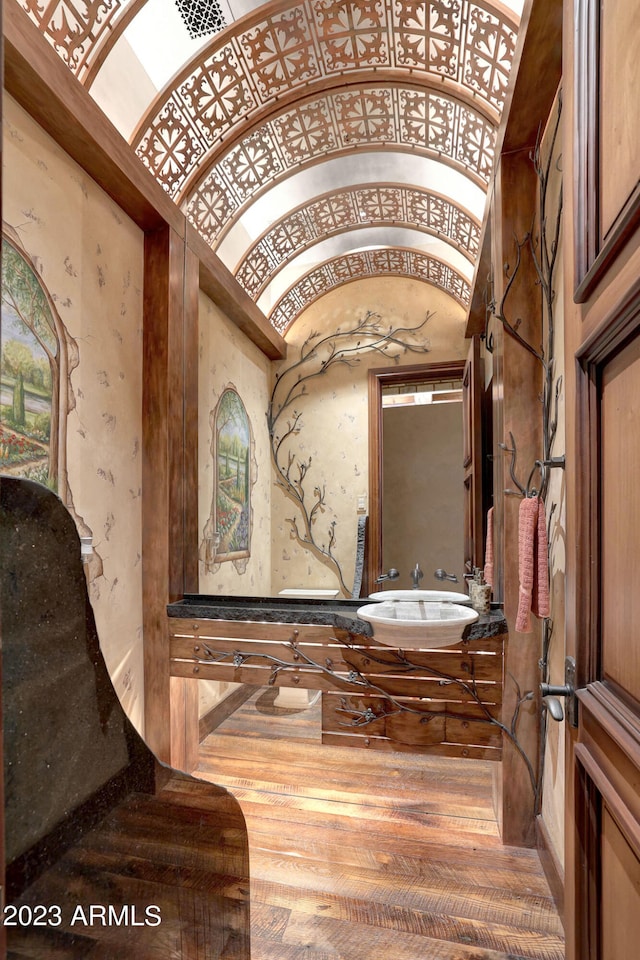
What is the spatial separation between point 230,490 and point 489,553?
1354mm

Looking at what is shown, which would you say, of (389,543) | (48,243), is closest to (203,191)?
(48,243)

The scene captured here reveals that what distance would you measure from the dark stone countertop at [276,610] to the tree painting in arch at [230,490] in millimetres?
226

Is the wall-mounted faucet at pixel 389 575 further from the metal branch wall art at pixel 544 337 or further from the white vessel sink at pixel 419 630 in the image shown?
the metal branch wall art at pixel 544 337

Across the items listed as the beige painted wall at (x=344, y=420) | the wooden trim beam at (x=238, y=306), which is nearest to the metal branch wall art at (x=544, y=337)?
the beige painted wall at (x=344, y=420)

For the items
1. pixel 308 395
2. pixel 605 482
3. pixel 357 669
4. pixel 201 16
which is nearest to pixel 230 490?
pixel 308 395

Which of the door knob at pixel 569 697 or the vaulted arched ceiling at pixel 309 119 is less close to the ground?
the vaulted arched ceiling at pixel 309 119

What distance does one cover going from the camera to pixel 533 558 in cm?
176

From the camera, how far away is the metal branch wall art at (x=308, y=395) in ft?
8.64

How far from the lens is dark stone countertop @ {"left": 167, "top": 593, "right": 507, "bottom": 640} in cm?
216

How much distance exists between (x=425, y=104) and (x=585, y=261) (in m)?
1.86

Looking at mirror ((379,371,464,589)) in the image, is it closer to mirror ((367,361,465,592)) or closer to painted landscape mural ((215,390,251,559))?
mirror ((367,361,465,592))

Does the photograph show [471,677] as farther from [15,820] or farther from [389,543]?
[15,820]

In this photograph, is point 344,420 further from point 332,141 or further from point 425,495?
point 332,141

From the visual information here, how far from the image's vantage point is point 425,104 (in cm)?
224
